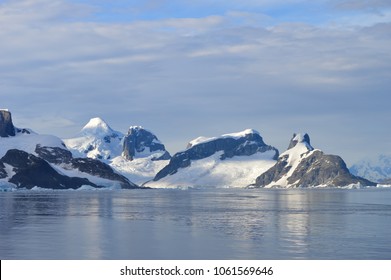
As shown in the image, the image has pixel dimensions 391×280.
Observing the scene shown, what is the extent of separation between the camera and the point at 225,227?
10706 centimetres

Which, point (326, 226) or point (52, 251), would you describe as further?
point (326, 226)

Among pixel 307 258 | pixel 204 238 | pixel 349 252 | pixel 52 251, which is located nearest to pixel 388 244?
pixel 349 252

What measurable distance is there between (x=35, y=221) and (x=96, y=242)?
38545 millimetres

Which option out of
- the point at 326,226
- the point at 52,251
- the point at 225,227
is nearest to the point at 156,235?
the point at 225,227

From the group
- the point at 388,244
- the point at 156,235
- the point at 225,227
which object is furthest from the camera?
the point at 225,227
